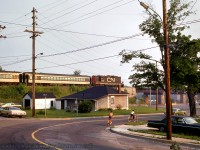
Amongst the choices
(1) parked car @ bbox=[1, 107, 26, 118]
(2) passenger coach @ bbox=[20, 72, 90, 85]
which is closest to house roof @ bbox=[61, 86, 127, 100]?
(2) passenger coach @ bbox=[20, 72, 90, 85]

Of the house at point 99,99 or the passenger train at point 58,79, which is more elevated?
the passenger train at point 58,79

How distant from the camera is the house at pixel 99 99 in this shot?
60.0 m

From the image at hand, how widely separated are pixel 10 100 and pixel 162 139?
60.4 metres

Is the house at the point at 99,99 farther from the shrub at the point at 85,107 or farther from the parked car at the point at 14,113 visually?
the parked car at the point at 14,113

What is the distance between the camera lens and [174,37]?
1598 inches

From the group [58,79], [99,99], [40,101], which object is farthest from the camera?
[58,79]

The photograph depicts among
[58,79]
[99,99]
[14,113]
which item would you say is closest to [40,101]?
[99,99]

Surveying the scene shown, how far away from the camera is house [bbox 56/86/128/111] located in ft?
197

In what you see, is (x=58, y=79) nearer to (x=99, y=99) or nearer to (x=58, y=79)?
(x=58, y=79)

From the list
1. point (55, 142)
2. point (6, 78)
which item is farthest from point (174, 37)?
point (6, 78)

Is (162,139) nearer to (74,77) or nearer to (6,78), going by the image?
(6,78)

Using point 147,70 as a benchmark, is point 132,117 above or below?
below

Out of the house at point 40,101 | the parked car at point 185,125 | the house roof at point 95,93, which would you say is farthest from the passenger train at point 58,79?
the parked car at point 185,125

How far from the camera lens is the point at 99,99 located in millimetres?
59875
